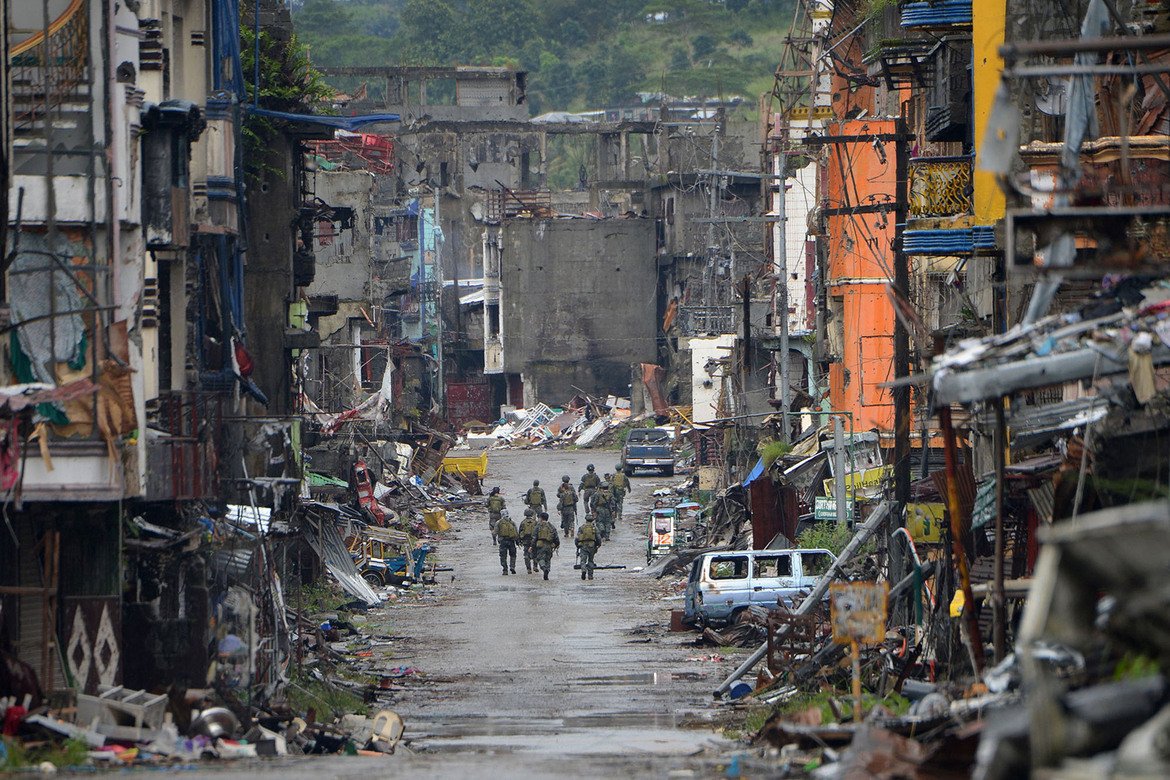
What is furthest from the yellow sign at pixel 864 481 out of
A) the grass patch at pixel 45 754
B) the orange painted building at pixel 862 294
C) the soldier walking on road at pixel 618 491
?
the grass patch at pixel 45 754

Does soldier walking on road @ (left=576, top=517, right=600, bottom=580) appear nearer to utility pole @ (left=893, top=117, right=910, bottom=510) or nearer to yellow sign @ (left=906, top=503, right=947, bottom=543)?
yellow sign @ (left=906, top=503, right=947, bottom=543)

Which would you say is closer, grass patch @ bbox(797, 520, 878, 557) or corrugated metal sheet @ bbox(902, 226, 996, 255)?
corrugated metal sheet @ bbox(902, 226, 996, 255)

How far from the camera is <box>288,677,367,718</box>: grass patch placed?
935 inches

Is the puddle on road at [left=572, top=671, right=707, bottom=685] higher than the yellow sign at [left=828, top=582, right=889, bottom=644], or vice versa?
the yellow sign at [left=828, top=582, right=889, bottom=644]

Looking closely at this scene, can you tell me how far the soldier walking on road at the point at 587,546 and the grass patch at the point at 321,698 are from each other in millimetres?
15594

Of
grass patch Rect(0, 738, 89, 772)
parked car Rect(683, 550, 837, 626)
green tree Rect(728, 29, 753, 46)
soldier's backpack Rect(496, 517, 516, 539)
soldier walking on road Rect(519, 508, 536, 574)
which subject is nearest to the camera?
grass patch Rect(0, 738, 89, 772)

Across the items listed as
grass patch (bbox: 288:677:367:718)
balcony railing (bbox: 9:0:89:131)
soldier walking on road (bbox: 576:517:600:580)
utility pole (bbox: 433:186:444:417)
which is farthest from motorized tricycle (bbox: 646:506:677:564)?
utility pole (bbox: 433:186:444:417)

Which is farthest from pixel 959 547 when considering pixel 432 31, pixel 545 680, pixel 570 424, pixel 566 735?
pixel 432 31

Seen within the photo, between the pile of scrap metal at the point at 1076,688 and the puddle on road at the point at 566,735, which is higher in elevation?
the pile of scrap metal at the point at 1076,688

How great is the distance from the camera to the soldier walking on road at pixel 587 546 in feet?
135

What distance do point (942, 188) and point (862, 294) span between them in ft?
56.5

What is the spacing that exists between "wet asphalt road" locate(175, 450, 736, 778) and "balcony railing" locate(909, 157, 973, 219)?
285 inches

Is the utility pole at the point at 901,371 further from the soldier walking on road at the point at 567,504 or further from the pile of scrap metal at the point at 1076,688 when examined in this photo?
the soldier walking on road at the point at 567,504

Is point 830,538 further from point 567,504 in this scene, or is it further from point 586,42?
point 586,42
